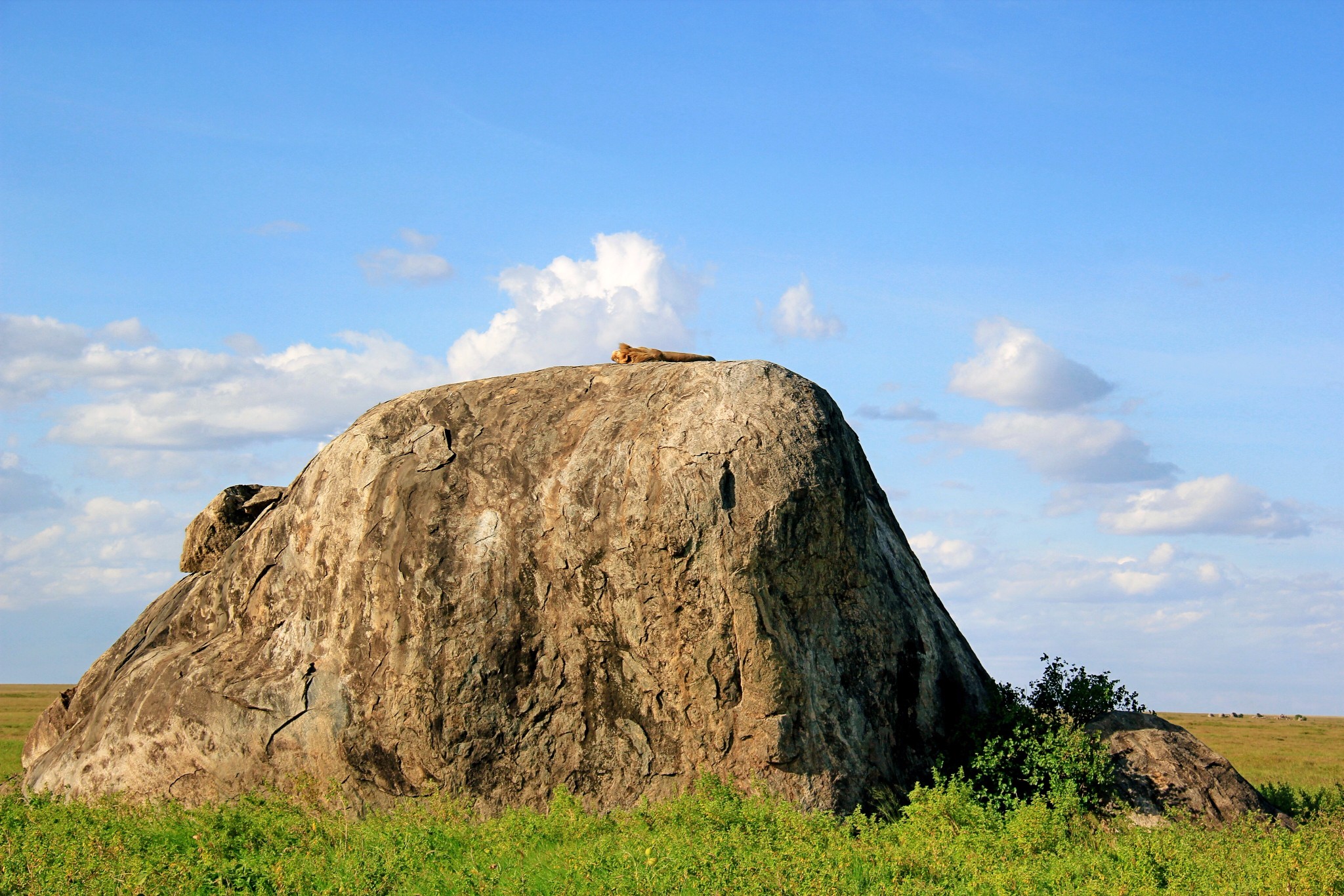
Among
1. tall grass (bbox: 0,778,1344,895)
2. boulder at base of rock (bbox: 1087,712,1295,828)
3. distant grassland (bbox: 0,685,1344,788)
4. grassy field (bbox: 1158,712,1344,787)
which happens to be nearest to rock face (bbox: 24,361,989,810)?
tall grass (bbox: 0,778,1344,895)

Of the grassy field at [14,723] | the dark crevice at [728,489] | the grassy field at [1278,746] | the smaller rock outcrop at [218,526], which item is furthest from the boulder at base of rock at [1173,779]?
the grassy field at [14,723]

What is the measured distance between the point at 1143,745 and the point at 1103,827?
1960mm

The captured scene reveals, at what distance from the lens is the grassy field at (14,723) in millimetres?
28983

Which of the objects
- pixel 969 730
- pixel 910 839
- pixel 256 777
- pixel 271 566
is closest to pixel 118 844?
pixel 256 777

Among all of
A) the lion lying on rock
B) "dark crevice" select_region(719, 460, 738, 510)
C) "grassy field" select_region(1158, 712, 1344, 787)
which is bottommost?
"grassy field" select_region(1158, 712, 1344, 787)

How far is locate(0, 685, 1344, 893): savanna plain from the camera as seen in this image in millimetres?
10859

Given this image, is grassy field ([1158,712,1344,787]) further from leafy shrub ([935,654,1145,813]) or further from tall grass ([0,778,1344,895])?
tall grass ([0,778,1344,895])

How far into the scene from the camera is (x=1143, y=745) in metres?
16.7

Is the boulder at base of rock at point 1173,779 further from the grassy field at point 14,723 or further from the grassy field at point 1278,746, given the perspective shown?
the grassy field at point 14,723

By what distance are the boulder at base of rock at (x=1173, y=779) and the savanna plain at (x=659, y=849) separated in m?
0.41

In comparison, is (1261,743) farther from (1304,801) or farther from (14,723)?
(14,723)

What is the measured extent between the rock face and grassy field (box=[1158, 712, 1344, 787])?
15893 mm

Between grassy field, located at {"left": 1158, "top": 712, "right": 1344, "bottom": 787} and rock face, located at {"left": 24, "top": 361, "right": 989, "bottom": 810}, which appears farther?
grassy field, located at {"left": 1158, "top": 712, "right": 1344, "bottom": 787}

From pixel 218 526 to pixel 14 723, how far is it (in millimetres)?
32508
